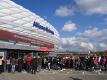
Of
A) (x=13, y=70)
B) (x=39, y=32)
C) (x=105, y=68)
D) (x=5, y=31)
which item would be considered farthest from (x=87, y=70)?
(x=39, y=32)

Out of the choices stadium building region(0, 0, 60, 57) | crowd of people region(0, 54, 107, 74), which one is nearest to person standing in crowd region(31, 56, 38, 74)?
crowd of people region(0, 54, 107, 74)

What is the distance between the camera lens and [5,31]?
127 ft

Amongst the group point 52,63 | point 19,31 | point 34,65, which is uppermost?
point 19,31

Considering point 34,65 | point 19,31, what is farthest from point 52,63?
point 19,31

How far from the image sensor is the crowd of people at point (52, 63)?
30.1 m

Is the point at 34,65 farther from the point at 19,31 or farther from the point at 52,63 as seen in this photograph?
the point at 19,31

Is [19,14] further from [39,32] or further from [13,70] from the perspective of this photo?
[13,70]

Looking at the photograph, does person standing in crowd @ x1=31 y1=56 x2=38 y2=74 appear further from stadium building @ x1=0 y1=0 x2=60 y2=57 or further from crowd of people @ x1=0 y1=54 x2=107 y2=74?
stadium building @ x1=0 y1=0 x2=60 y2=57

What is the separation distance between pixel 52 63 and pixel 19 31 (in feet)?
38.8

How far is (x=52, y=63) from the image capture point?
3553 centimetres

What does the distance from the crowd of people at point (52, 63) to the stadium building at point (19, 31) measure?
3560mm

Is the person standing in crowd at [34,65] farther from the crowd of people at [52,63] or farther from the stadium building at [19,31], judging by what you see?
the stadium building at [19,31]

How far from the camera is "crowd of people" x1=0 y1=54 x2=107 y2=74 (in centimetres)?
3006

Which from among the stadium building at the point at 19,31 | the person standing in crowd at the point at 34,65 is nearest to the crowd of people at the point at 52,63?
the person standing in crowd at the point at 34,65
